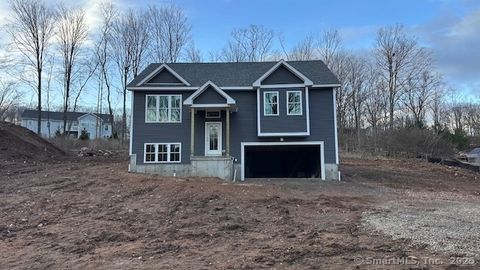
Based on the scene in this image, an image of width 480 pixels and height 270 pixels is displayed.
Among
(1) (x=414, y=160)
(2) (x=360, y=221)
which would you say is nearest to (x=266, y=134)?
(2) (x=360, y=221)

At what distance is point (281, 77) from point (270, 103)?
1.51 meters

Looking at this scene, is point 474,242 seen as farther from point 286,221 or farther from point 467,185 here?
point 467,185

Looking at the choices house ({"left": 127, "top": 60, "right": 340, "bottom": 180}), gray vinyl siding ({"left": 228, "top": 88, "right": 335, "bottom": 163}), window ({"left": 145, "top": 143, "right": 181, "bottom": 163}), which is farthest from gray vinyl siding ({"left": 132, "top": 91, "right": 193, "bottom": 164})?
gray vinyl siding ({"left": 228, "top": 88, "right": 335, "bottom": 163})

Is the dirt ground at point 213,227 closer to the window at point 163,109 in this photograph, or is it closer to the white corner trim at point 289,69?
the window at point 163,109

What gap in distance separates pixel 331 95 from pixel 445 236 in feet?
48.4

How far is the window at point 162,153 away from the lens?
21531 mm

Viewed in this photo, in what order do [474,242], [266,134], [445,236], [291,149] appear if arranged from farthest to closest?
[291,149], [266,134], [445,236], [474,242]

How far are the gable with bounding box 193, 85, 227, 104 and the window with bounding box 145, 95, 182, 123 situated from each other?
1708 millimetres

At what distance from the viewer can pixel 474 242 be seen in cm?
722

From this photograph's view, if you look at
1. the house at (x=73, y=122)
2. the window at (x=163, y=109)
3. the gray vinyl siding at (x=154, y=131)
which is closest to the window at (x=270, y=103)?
the gray vinyl siding at (x=154, y=131)

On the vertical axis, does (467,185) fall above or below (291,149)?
below

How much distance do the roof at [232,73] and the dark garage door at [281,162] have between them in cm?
418

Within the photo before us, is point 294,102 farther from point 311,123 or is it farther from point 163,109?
point 163,109

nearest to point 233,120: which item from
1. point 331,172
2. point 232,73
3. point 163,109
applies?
point 232,73
